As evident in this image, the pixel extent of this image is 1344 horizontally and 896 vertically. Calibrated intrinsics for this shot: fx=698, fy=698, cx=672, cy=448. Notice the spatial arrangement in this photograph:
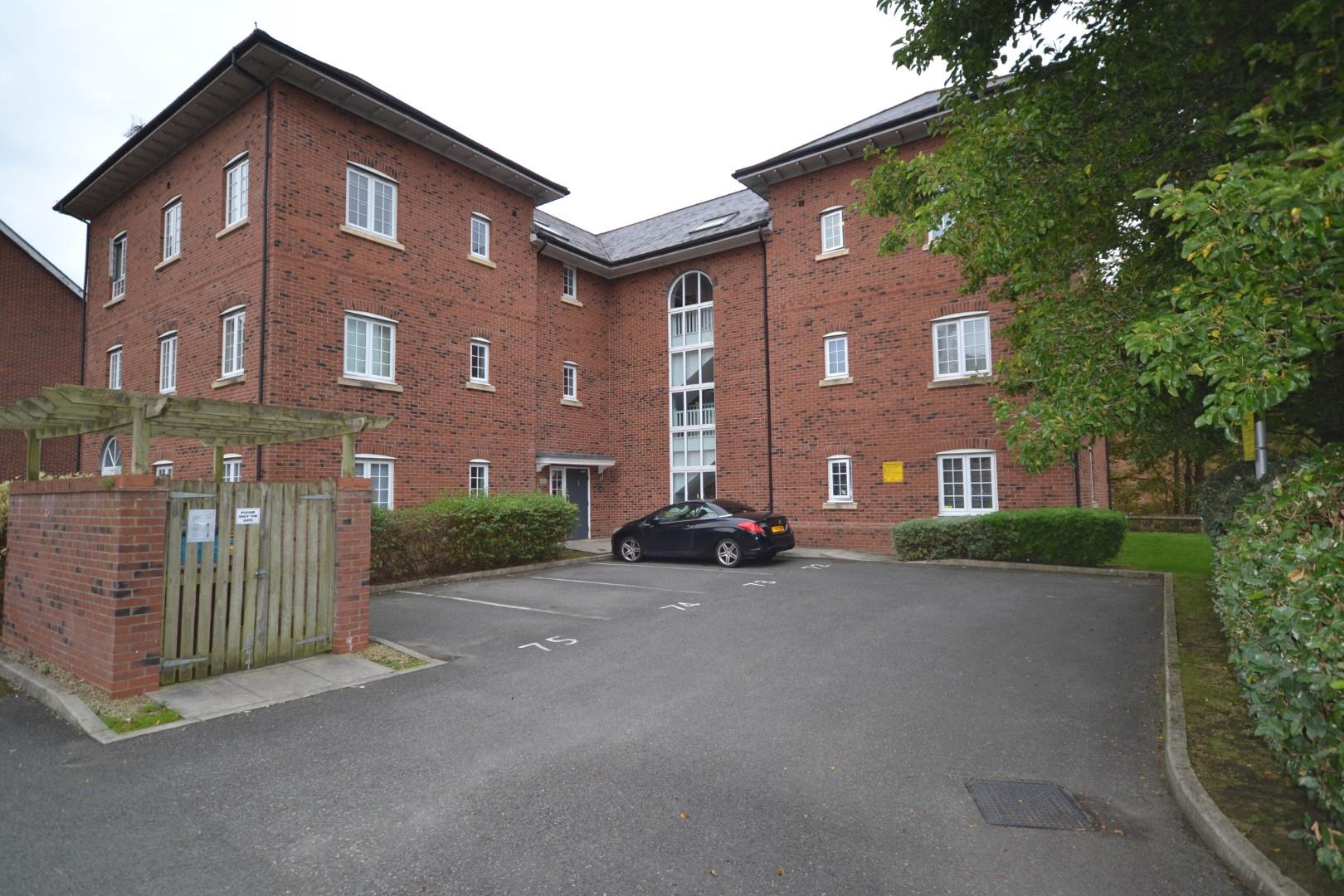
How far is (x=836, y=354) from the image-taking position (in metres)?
18.4

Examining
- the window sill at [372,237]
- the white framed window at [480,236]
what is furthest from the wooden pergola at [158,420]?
the white framed window at [480,236]

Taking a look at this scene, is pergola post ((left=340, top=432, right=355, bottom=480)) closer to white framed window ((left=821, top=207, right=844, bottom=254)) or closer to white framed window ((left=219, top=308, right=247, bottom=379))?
white framed window ((left=219, top=308, right=247, bottom=379))

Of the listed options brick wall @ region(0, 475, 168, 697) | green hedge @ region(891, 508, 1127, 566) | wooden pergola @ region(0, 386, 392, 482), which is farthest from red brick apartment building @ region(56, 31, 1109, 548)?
brick wall @ region(0, 475, 168, 697)

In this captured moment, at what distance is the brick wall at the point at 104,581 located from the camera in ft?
18.0

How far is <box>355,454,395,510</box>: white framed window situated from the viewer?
1452 centimetres

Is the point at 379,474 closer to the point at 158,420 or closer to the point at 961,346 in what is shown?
the point at 158,420

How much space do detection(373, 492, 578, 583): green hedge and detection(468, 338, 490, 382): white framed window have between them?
4.07 metres

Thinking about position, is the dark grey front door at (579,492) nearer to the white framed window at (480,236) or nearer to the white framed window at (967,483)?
the white framed window at (480,236)

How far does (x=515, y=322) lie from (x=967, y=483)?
11.8m

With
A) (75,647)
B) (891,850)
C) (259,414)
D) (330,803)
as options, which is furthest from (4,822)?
(891,850)

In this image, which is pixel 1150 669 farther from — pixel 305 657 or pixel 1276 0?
pixel 305 657

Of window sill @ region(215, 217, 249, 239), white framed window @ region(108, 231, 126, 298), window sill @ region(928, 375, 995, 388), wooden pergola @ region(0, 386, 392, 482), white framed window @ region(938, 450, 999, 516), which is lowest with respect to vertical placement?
white framed window @ region(938, 450, 999, 516)

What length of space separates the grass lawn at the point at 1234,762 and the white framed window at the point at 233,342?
15.5 metres

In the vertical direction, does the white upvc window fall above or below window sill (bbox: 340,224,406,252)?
below
